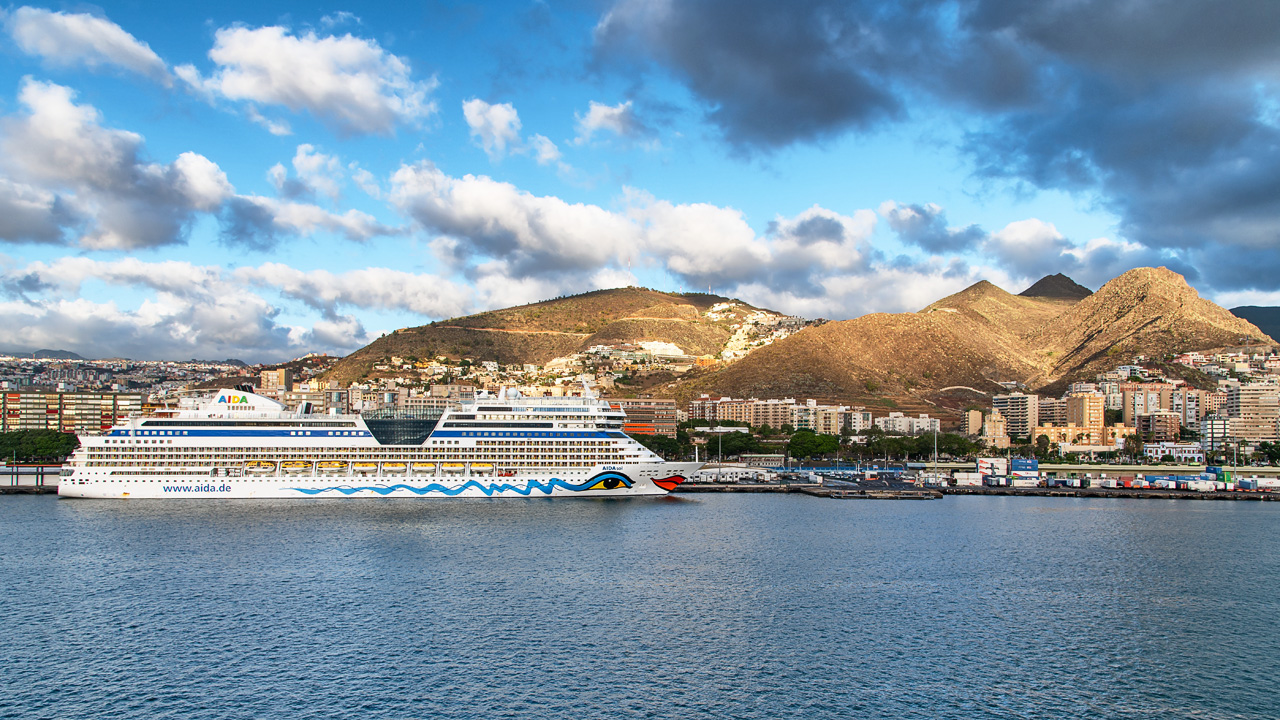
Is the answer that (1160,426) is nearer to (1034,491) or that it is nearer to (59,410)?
(1034,491)

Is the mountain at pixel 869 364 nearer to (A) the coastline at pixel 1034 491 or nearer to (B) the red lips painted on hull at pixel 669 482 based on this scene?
(A) the coastline at pixel 1034 491

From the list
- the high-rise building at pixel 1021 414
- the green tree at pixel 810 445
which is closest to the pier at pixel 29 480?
the green tree at pixel 810 445

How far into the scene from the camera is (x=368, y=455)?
58.9m

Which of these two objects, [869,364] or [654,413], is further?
[869,364]

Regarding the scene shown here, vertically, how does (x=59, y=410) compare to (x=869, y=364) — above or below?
below

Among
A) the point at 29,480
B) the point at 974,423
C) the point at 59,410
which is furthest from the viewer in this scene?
the point at 974,423

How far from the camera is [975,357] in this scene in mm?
190125

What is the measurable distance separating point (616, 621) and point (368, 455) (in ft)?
117

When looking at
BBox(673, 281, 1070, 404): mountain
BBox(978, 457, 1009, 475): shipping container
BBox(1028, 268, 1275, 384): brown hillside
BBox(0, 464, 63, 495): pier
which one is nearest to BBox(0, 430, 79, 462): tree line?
BBox(0, 464, 63, 495): pier

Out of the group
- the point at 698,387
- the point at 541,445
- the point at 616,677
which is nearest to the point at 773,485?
the point at 541,445

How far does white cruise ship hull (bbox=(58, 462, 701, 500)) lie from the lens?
56188 mm

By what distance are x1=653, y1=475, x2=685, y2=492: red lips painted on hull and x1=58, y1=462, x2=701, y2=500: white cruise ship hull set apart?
76 mm

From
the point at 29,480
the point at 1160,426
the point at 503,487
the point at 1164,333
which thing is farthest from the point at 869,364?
the point at 29,480

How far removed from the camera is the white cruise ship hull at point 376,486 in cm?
5619
